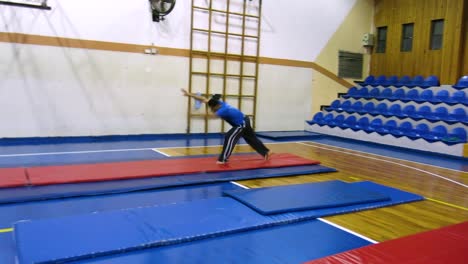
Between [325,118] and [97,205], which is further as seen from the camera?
[325,118]

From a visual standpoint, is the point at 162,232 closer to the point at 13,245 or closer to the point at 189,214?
the point at 189,214

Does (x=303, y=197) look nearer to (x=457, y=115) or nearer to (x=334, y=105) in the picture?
(x=457, y=115)

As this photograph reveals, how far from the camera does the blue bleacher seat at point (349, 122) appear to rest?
9943 millimetres

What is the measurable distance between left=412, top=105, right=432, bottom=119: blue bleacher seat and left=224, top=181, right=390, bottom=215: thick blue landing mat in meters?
5.19

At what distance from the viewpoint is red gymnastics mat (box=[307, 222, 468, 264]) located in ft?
8.62

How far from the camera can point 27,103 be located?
727 cm

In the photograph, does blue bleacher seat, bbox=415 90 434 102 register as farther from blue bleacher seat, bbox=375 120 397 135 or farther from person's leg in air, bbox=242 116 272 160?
person's leg in air, bbox=242 116 272 160

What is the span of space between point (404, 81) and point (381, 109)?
1.25 m

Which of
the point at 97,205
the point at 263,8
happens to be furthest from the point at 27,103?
the point at 263,8

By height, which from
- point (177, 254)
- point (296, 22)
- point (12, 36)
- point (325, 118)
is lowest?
point (177, 254)

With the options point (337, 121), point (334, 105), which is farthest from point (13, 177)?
point (334, 105)

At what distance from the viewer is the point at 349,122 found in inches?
396

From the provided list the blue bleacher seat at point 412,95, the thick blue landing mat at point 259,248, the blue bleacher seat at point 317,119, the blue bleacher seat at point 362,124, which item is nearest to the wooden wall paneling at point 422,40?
the blue bleacher seat at point 412,95

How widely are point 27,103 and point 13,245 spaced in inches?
205
